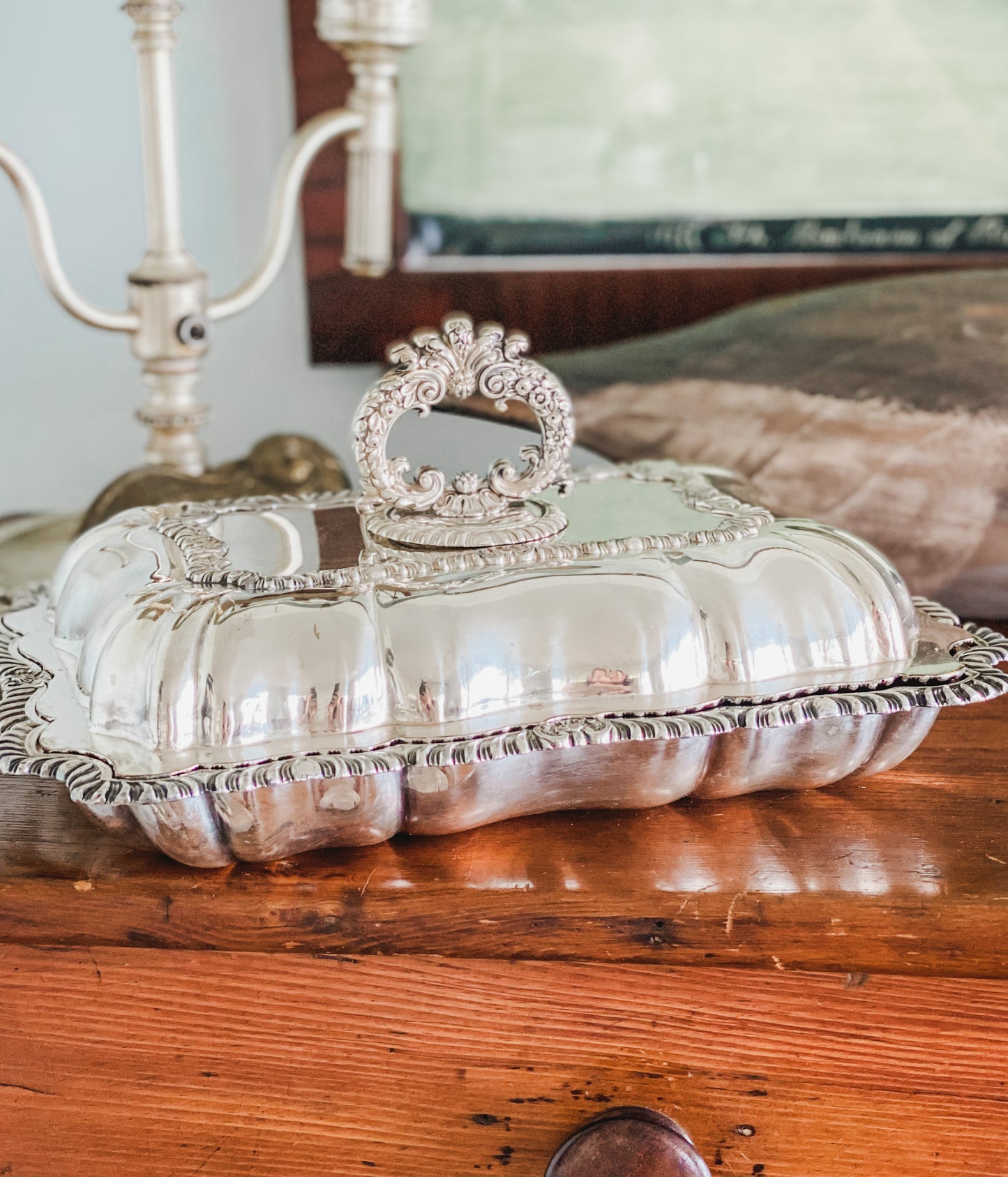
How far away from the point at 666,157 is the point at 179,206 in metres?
0.36

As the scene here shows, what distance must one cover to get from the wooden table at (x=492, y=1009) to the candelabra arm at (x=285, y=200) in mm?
414

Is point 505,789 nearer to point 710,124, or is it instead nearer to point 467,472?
point 467,472

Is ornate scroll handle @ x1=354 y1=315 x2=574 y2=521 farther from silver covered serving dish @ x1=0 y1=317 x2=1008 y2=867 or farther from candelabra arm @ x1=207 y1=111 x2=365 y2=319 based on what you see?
candelabra arm @ x1=207 y1=111 x2=365 y2=319

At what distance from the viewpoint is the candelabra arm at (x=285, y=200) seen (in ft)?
2.37

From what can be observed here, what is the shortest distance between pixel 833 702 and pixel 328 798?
0.18 metres

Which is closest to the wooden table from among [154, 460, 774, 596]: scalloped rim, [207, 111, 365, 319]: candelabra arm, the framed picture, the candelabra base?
[154, 460, 774, 596]: scalloped rim

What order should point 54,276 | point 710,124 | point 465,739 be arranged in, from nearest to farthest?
point 465,739 < point 54,276 < point 710,124

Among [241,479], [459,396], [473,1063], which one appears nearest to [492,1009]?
[473,1063]

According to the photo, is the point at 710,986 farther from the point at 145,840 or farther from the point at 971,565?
the point at 971,565

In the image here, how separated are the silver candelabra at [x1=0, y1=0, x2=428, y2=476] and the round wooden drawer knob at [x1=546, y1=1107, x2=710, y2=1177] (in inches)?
19.3

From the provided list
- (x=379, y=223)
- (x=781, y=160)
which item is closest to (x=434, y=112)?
(x=379, y=223)

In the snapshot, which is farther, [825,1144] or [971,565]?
[971,565]

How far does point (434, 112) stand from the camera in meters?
0.85

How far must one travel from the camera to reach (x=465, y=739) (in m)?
0.39
